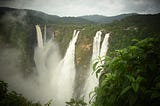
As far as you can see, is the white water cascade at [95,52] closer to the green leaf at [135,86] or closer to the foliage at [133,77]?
the foliage at [133,77]

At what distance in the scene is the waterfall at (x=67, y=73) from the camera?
21.1 meters

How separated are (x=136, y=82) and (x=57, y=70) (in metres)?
22.0

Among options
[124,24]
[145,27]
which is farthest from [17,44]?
[145,27]

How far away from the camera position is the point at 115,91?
112cm

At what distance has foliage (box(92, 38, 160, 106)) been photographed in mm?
997

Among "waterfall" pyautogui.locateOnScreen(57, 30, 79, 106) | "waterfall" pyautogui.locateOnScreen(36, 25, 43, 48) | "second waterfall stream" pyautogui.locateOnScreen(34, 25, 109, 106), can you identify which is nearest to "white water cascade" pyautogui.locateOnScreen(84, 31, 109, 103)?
"second waterfall stream" pyautogui.locateOnScreen(34, 25, 109, 106)

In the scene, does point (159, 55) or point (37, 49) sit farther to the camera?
point (37, 49)

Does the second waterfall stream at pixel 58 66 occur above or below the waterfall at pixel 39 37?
below

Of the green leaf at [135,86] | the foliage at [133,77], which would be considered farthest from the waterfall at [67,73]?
the green leaf at [135,86]

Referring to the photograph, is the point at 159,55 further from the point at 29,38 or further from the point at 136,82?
the point at 29,38

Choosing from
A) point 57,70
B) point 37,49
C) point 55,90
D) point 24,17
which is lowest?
point 55,90

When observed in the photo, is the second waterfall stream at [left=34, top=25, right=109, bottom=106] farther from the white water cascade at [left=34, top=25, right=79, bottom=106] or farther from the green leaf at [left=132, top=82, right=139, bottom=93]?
the green leaf at [left=132, top=82, right=139, bottom=93]

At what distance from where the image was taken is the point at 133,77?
1.00 metres

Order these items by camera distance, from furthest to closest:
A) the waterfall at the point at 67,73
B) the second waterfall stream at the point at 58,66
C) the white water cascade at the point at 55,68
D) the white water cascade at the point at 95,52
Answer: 1. the white water cascade at the point at 55,68
2. the waterfall at the point at 67,73
3. the second waterfall stream at the point at 58,66
4. the white water cascade at the point at 95,52
